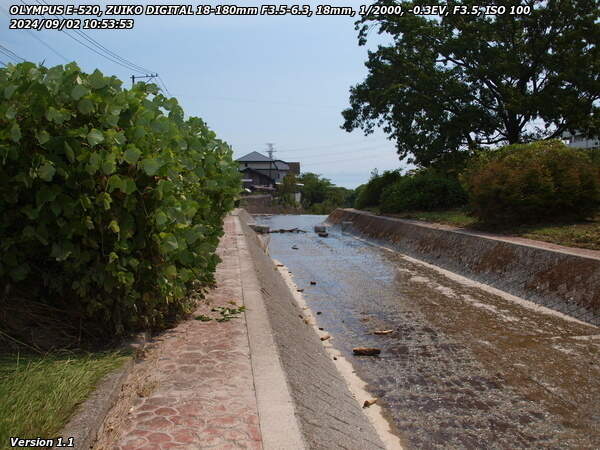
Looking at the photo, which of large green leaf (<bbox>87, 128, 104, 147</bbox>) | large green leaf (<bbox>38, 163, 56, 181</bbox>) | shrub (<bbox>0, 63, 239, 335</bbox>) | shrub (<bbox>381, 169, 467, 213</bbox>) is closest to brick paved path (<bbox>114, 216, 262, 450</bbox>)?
shrub (<bbox>0, 63, 239, 335</bbox>)

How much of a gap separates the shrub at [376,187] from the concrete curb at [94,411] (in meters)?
27.5

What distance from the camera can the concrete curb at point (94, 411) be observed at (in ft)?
8.84

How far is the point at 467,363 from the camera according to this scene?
6.14 m

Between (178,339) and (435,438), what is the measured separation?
2484 millimetres

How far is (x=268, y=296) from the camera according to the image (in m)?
7.45

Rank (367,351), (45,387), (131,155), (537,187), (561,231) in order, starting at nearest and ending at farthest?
(45,387)
(131,155)
(367,351)
(561,231)
(537,187)

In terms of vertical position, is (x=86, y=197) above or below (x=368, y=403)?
above

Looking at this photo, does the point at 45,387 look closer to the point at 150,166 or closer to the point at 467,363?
the point at 150,166

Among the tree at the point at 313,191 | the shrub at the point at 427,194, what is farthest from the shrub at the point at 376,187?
the tree at the point at 313,191

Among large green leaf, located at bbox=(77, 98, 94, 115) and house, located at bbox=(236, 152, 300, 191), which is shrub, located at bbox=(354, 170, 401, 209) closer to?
large green leaf, located at bbox=(77, 98, 94, 115)

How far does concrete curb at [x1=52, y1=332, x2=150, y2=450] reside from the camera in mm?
2693

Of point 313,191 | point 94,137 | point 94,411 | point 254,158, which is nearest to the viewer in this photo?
point 94,411

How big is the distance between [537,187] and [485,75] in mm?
9988

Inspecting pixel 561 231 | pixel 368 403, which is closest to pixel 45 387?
pixel 368 403
